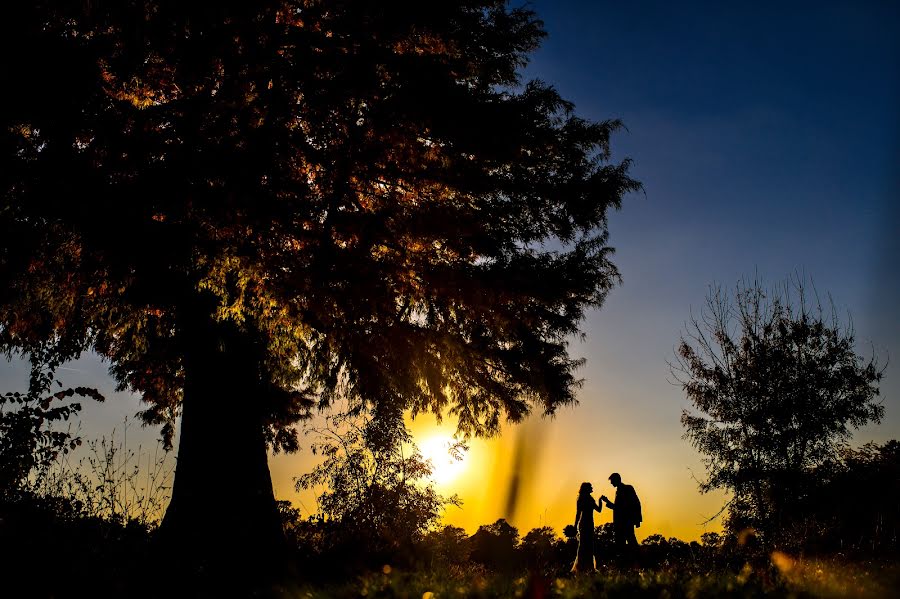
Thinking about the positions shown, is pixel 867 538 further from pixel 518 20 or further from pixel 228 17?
pixel 228 17

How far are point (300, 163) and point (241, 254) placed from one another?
2068 mm

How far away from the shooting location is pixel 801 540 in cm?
1212

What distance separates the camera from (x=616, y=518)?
11695 millimetres

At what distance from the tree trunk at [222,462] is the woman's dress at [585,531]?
19.5 ft

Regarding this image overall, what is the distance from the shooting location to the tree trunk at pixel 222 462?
970 cm

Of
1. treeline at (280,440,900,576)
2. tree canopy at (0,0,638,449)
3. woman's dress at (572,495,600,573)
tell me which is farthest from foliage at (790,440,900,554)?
tree canopy at (0,0,638,449)

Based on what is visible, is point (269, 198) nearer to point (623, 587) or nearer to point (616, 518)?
point (623, 587)

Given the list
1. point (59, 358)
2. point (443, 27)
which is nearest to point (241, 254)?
point (59, 358)

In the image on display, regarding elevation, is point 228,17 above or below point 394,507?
above

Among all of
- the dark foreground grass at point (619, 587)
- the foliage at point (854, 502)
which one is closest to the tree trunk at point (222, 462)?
the dark foreground grass at point (619, 587)

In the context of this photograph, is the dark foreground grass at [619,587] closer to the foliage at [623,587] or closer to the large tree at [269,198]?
Result: the foliage at [623,587]

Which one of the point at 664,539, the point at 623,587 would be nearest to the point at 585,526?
the point at 623,587

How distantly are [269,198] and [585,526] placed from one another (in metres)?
8.83

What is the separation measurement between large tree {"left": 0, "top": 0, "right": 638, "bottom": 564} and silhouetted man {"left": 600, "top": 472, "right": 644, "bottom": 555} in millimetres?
3905
